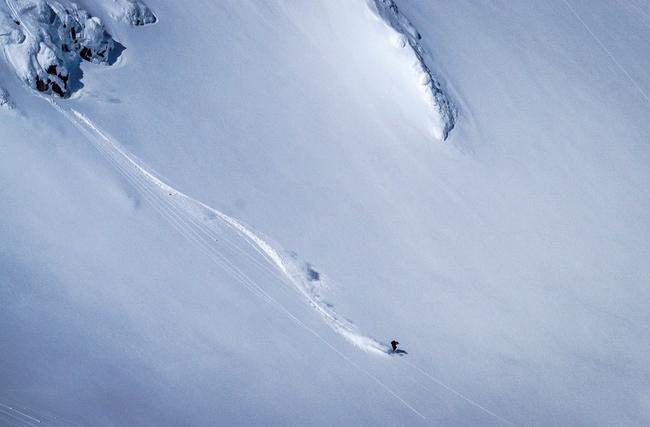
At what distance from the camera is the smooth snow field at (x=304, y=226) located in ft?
42.1

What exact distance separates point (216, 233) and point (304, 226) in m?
2.45

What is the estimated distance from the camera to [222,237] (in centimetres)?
1464

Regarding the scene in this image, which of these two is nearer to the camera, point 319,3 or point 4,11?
point 4,11

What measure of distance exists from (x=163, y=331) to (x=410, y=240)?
7247mm

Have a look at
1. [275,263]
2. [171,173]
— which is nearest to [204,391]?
[275,263]

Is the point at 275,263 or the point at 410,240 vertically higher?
the point at 410,240

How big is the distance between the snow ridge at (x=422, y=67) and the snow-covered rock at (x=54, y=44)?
28.4ft

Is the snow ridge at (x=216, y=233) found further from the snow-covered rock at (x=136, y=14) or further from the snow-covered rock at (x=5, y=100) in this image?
the snow-covered rock at (x=136, y=14)

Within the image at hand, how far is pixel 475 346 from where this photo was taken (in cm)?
1435

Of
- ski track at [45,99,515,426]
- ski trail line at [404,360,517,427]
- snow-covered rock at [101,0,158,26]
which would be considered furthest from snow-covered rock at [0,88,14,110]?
ski trail line at [404,360,517,427]

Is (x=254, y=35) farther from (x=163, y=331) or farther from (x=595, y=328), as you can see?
(x=595, y=328)

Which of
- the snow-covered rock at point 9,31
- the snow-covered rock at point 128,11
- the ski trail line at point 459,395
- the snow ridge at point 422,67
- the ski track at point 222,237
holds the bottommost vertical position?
the ski trail line at point 459,395

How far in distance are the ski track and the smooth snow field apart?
0.06 meters

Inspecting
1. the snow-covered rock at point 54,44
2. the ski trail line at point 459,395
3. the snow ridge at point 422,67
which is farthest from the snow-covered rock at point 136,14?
the ski trail line at point 459,395
